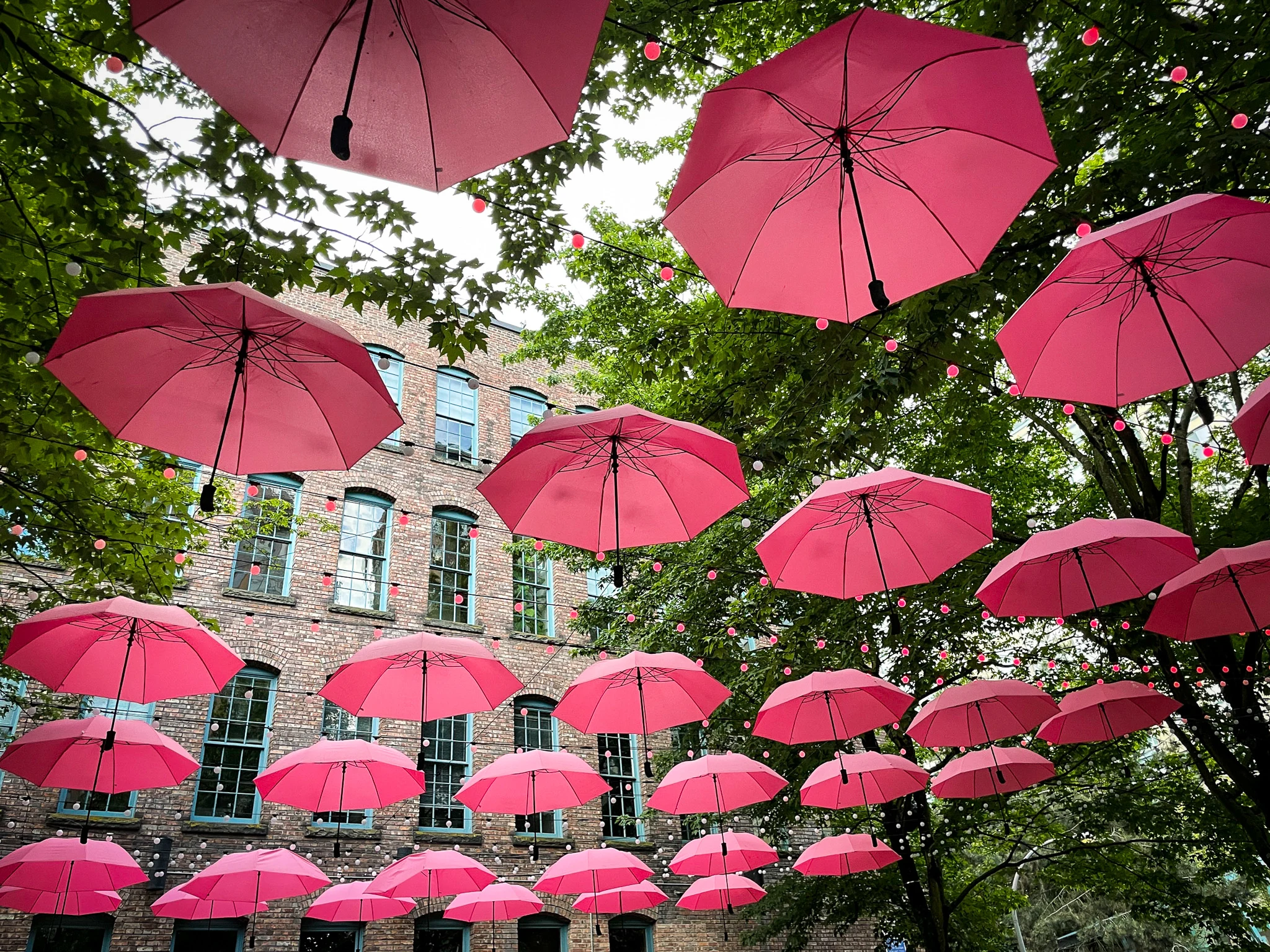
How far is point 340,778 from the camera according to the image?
7.47m

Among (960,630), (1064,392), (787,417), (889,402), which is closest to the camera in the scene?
(1064,392)

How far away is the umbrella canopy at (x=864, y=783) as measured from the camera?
7.52m

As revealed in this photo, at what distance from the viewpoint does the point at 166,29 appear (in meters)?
2.32

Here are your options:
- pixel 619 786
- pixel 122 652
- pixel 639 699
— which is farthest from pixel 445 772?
pixel 122 652

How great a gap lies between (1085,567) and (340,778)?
680 centimetres

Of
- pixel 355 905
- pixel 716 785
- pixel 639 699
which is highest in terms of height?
pixel 639 699

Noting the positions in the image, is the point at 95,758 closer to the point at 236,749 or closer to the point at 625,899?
the point at 236,749

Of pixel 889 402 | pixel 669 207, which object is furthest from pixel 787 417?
pixel 669 207

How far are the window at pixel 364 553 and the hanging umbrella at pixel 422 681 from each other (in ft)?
22.3

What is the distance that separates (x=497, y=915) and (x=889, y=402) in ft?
26.8

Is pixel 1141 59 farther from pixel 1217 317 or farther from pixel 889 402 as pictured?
pixel 889 402

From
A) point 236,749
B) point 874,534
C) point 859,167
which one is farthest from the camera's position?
point 236,749

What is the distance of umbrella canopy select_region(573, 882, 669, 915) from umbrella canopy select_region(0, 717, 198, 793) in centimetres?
549

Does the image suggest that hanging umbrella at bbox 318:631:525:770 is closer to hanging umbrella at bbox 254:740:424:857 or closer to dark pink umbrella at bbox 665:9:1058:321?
hanging umbrella at bbox 254:740:424:857
